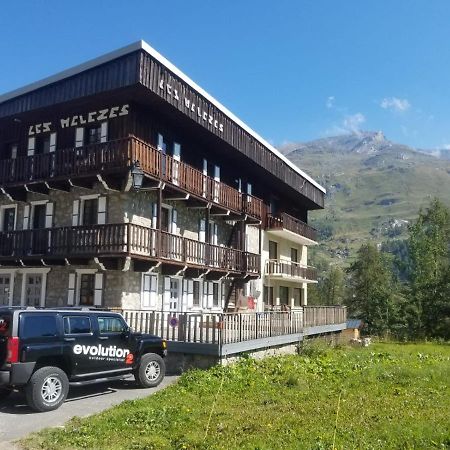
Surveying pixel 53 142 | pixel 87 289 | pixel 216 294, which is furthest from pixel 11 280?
pixel 216 294

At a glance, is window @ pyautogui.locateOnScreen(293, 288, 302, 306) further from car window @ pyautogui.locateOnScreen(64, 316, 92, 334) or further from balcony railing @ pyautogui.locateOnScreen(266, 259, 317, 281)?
car window @ pyautogui.locateOnScreen(64, 316, 92, 334)

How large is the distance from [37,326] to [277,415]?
5266 mm

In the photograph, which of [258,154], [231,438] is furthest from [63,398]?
[258,154]

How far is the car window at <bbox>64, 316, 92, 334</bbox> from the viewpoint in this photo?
11.4 m

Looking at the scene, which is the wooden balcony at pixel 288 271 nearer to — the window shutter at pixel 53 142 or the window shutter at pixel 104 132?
the window shutter at pixel 104 132

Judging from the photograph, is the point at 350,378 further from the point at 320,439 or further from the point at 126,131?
the point at 126,131

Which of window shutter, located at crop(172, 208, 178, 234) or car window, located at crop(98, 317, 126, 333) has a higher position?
window shutter, located at crop(172, 208, 178, 234)

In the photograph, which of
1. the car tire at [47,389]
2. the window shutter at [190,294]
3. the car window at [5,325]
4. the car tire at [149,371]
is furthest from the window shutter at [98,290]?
the car window at [5,325]

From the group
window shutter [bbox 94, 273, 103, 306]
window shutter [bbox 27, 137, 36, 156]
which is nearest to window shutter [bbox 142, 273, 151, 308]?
window shutter [bbox 94, 273, 103, 306]

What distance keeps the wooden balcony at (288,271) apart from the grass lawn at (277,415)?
20215 mm

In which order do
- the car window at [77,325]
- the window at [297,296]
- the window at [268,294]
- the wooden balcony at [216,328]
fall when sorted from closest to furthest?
the car window at [77,325] < the wooden balcony at [216,328] < the window at [268,294] < the window at [297,296]

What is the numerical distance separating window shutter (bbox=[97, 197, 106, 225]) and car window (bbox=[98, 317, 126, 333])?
8.84 metres

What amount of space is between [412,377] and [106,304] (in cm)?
1169

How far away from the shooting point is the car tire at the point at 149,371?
13039mm
